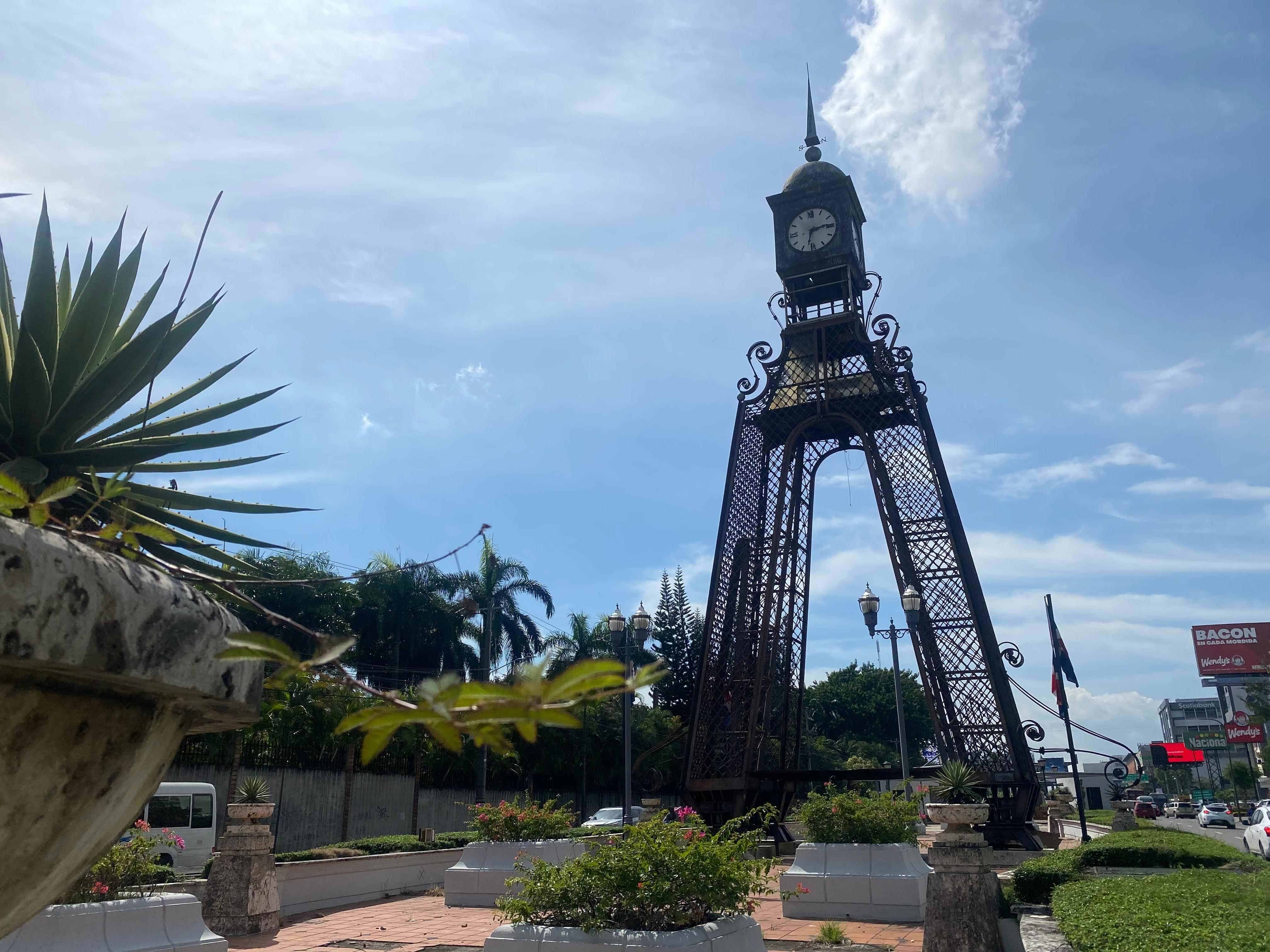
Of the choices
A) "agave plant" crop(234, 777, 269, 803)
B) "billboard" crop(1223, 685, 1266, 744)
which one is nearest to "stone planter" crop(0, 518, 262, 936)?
"agave plant" crop(234, 777, 269, 803)

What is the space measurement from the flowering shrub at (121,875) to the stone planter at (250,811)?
101 inches

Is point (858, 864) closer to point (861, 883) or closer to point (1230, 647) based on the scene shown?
point (861, 883)

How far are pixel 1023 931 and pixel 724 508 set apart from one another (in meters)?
15.6

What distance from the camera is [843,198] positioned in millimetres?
23000

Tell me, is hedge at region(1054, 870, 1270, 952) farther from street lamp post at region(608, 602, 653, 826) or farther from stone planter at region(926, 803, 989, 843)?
street lamp post at region(608, 602, 653, 826)

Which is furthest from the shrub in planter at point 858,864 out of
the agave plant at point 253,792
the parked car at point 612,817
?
the parked car at point 612,817

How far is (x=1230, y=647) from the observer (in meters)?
73.6

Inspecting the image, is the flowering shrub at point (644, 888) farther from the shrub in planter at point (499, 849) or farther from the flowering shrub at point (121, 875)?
the shrub in planter at point (499, 849)

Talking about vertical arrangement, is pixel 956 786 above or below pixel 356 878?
above

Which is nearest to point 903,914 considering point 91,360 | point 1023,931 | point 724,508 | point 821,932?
Result: point 821,932

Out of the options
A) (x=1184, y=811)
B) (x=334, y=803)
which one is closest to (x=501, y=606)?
(x=334, y=803)

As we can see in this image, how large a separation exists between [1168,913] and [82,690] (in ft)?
19.1

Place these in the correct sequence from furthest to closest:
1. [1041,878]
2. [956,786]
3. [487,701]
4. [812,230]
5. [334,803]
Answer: [334,803]
[812,230]
[956,786]
[1041,878]
[487,701]

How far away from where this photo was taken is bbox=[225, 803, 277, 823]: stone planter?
34.1ft
